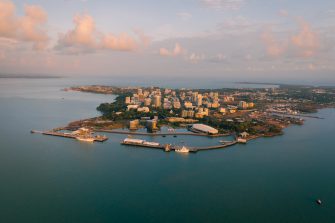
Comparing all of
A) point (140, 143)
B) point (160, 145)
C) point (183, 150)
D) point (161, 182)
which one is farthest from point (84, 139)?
point (161, 182)

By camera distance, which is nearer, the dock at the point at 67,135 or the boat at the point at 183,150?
the boat at the point at 183,150

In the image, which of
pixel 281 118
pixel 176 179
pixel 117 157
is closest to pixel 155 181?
pixel 176 179

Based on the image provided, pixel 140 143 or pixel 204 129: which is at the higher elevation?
pixel 204 129

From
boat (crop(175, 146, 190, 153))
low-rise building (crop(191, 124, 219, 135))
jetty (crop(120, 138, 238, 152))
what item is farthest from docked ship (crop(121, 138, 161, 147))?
low-rise building (crop(191, 124, 219, 135))

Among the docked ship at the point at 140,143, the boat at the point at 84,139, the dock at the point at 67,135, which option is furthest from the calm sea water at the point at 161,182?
the docked ship at the point at 140,143

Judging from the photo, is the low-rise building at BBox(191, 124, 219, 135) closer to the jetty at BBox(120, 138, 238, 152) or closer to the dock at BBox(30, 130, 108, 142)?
the jetty at BBox(120, 138, 238, 152)

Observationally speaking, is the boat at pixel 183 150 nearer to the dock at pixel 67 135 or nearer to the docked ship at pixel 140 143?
the docked ship at pixel 140 143

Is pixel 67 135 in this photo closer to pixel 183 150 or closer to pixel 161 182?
pixel 183 150

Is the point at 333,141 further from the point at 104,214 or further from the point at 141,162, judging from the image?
the point at 104,214
